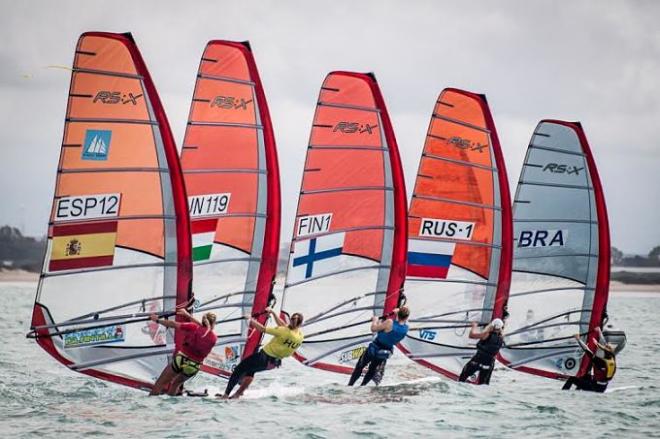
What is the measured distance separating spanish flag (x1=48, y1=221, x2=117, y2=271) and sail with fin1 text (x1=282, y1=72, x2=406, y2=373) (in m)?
2.89

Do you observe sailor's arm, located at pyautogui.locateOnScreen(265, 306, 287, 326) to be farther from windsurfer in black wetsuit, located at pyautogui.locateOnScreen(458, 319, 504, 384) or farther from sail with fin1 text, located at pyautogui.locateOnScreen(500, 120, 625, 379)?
sail with fin1 text, located at pyautogui.locateOnScreen(500, 120, 625, 379)

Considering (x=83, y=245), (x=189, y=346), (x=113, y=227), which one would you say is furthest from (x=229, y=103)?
(x=189, y=346)

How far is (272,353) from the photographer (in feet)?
44.6

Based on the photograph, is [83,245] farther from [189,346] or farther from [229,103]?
[229,103]

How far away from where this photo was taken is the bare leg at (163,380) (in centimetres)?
1331

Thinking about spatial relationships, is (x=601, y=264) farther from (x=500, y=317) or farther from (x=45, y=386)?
(x=45, y=386)

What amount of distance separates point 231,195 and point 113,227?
1973 millimetres

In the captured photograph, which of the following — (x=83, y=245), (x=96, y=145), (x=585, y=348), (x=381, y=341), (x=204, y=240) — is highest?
(x=96, y=145)

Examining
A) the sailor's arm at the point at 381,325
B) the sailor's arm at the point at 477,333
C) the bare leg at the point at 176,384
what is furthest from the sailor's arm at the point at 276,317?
the sailor's arm at the point at 477,333

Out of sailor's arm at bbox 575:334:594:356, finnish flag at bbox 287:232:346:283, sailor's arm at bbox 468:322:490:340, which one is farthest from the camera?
sailor's arm at bbox 575:334:594:356

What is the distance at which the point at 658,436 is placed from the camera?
1246 centimetres

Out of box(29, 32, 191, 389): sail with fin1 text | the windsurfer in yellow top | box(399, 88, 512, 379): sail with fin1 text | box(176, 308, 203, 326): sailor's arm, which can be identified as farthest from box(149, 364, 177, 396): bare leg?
box(399, 88, 512, 379): sail with fin1 text

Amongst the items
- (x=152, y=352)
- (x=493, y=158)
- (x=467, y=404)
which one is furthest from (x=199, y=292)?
(x=493, y=158)

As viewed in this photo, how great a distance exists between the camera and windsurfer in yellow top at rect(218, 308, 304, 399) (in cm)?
1359
